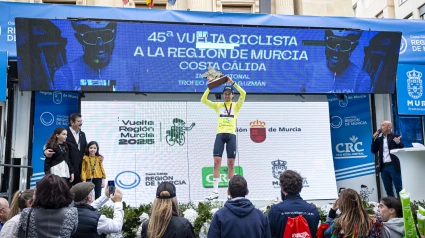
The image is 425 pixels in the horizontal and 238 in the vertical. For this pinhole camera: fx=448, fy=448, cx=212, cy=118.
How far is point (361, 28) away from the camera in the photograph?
31.9 feet

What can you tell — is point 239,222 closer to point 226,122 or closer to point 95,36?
point 226,122

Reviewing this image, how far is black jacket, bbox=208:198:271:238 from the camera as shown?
3293mm

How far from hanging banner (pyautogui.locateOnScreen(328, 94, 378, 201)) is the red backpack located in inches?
255

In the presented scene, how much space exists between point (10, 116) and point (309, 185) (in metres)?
6.00

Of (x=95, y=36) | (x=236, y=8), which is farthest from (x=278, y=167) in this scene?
(x=236, y=8)

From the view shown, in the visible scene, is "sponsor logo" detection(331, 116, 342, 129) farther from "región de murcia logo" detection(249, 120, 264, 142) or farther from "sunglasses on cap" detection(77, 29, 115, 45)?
"sunglasses on cap" detection(77, 29, 115, 45)

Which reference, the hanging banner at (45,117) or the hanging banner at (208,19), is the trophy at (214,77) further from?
the hanging banner at (45,117)

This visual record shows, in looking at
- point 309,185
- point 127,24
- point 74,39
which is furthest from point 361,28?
point 74,39

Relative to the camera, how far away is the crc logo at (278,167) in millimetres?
9039

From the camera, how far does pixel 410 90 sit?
9.67 metres

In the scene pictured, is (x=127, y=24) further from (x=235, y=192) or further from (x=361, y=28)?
(x=235, y=192)

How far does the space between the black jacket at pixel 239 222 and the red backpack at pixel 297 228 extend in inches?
7.0

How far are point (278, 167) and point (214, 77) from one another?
244 centimetres

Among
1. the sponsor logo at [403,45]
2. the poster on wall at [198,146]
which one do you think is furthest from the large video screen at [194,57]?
the sponsor logo at [403,45]
